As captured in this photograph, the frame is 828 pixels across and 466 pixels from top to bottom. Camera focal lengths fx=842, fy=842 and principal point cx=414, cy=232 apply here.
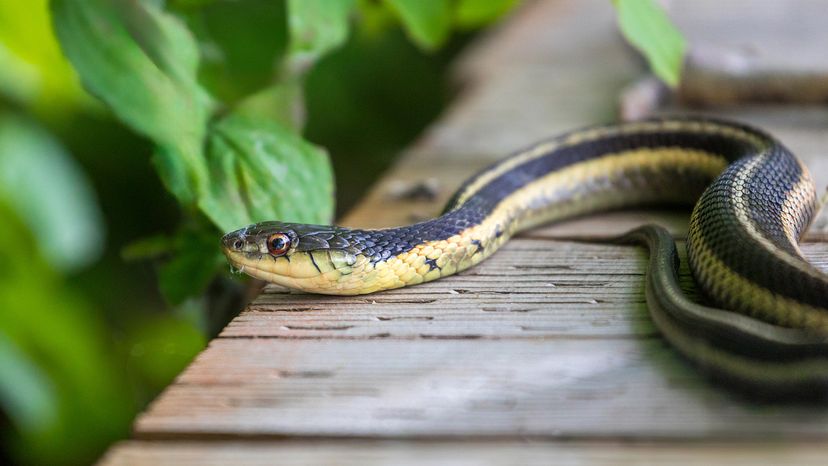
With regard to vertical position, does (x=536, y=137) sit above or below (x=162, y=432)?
below

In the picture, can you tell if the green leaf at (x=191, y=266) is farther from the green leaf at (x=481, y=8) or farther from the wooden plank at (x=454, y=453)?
the green leaf at (x=481, y=8)

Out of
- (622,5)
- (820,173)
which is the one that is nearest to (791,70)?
(820,173)

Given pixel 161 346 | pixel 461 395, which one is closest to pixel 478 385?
pixel 461 395

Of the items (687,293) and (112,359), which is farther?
(112,359)

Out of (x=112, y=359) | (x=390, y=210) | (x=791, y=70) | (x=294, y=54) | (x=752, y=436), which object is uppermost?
(x=294, y=54)

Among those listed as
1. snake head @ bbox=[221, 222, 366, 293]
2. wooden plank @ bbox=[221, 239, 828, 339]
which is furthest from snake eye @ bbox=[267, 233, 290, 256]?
wooden plank @ bbox=[221, 239, 828, 339]

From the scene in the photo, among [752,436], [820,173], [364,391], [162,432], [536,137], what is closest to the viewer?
[752,436]

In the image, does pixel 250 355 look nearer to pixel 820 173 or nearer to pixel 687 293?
pixel 687 293

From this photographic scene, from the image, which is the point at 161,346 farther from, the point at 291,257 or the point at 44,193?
the point at 291,257
